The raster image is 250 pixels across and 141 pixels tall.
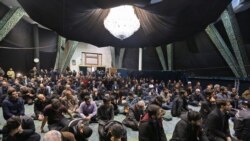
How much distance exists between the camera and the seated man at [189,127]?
3.19m

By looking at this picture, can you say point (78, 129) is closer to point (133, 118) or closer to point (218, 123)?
point (218, 123)

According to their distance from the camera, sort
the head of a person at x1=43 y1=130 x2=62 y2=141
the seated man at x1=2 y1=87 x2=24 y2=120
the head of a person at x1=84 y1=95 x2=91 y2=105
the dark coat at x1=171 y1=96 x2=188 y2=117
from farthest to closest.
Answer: the dark coat at x1=171 y1=96 x2=188 y2=117, the head of a person at x1=84 y1=95 x2=91 y2=105, the seated man at x1=2 y1=87 x2=24 y2=120, the head of a person at x1=43 y1=130 x2=62 y2=141

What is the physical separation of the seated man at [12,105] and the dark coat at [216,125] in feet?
13.0

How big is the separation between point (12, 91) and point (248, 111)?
16.2 ft

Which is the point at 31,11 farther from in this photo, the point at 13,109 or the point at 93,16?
the point at 13,109

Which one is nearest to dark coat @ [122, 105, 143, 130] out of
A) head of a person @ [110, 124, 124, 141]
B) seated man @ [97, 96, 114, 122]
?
seated man @ [97, 96, 114, 122]

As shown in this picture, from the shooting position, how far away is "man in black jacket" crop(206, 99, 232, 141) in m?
3.79

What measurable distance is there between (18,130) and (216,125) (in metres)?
3.05

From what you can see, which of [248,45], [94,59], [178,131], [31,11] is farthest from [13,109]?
[94,59]

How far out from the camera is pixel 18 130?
3219mm

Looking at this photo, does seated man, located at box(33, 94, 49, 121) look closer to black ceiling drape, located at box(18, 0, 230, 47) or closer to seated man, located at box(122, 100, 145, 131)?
seated man, located at box(122, 100, 145, 131)

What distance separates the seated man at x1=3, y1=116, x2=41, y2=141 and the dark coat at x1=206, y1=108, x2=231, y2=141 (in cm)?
286

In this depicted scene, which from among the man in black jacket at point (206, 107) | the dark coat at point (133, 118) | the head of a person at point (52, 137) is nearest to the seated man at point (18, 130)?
the head of a person at point (52, 137)

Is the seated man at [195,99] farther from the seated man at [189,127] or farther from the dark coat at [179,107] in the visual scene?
the seated man at [189,127]
